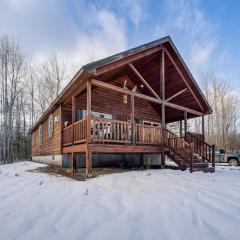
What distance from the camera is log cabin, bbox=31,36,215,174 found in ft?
26.3

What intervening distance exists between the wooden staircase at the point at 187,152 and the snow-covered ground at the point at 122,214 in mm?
4278

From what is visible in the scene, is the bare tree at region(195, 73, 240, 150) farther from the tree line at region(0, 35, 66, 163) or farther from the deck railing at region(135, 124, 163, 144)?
the tree line at region(0, 35, 66, 163)

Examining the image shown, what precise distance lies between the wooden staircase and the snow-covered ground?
4.28 meters

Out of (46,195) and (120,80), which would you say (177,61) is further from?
(46,195)

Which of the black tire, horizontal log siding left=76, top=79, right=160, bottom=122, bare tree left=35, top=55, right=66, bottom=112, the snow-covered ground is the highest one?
bare tree left=35, top=55, right=66, bottom=112

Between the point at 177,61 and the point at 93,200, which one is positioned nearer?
the point at 93,200

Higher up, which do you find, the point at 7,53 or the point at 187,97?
the point at 7,53

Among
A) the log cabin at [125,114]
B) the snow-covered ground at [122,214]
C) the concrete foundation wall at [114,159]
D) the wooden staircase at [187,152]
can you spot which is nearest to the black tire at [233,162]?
the log cabin at [125,114]

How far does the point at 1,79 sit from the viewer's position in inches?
850

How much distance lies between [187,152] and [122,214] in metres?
6.54

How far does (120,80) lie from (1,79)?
52.1ft

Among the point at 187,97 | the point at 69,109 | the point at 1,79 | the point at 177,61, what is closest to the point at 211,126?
the point at 187,97

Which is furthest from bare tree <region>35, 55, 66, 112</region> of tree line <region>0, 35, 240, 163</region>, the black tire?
the black tire

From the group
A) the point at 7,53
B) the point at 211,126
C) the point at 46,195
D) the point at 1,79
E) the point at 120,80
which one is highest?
the point at 7,53
